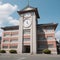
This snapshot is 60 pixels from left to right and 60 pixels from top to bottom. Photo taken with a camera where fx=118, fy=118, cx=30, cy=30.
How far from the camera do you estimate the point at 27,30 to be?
46.1 metres

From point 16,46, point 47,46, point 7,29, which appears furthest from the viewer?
point 7,29

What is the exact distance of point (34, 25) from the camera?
45.3 m

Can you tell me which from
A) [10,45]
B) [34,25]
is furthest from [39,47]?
[10,45]

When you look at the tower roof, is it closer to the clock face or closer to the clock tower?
the clock tower

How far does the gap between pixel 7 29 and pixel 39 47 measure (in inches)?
671

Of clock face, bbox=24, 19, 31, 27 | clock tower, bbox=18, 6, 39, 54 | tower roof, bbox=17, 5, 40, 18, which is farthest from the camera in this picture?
tower roof, bbox=17, 5, 40, 18

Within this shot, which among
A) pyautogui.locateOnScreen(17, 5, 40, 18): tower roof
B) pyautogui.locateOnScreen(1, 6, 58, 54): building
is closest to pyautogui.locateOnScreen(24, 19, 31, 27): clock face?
pyautogui.locateOnScreen(1, 6, 58, 54): building

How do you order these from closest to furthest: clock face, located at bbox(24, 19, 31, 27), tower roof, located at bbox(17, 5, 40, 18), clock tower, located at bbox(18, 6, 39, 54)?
clock tower, located at bbox(18, 6, 39, 54) → clock face, located at bbox(24, 19, 31, 27) → tower roof, located at bbox(17, 5, 40, 18)

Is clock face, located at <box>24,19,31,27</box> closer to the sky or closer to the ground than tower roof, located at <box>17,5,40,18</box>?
closer to the ground

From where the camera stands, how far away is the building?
43750 mm

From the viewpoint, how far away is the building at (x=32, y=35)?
43750mm

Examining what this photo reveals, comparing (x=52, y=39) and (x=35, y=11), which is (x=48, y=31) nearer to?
(x=52, y=39)

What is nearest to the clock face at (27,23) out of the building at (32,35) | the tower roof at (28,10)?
the building at (32,35)

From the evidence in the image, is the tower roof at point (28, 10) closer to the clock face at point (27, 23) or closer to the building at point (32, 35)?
the building at point (32, 35)
